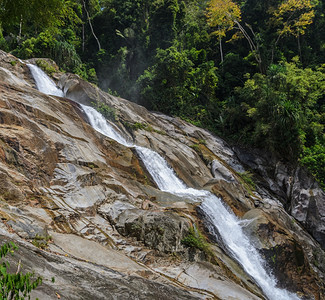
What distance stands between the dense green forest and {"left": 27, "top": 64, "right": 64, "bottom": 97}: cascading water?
4455 mm

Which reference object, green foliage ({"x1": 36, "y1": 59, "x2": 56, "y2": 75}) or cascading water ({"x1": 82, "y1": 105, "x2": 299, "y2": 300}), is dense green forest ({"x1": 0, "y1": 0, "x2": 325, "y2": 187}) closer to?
green foliage ({"x1": 36, "y1": 59, "x2": 56, "y2": 75})

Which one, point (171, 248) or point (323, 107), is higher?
point (323, 107)

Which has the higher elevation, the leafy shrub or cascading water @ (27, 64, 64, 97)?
cascading water @ (27, 64, 64, 97)

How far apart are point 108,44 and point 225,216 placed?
85.2ft

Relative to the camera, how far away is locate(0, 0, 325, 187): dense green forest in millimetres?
21453

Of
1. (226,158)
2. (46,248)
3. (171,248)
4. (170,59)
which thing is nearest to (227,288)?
(171,248)

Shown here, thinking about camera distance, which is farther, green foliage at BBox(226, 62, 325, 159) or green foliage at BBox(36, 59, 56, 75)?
green foliage at BBox(36, 59, 56, 75)

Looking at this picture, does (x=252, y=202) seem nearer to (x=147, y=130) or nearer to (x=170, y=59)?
(x=147, y=130)

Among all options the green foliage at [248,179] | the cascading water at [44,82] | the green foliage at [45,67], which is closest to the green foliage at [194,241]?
the green foliage at [248,179]

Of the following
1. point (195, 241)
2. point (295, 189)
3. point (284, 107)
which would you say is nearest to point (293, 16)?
point (284, 107)

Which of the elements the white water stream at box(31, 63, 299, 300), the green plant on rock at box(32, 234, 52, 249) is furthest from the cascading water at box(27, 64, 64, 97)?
the green plant on rock at box(32, 234, 52, 249)

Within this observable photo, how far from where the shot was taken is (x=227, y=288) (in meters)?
7.46

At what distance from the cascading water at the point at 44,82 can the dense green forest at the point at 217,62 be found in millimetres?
4455

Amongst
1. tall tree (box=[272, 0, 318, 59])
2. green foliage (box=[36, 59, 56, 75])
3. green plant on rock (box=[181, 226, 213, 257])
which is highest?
tall tree (box=[272, 0, 318, 59])
